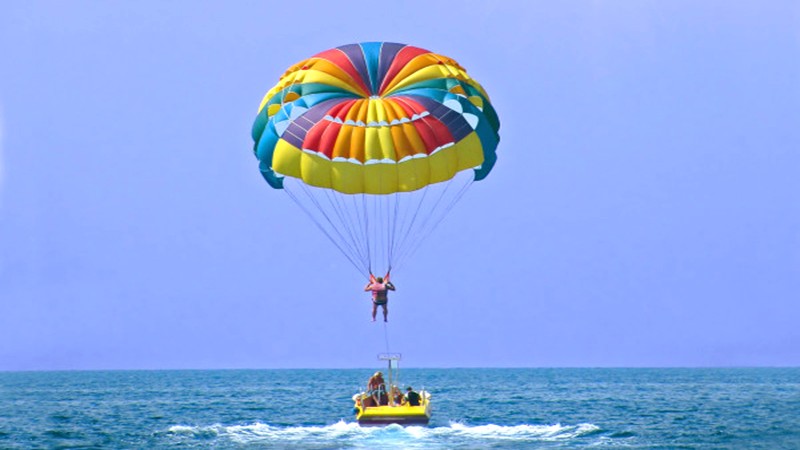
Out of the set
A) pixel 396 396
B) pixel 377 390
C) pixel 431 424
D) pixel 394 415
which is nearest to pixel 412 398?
pixel 396 396

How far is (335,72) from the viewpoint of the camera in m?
32.9

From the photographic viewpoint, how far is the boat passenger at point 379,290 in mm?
31984

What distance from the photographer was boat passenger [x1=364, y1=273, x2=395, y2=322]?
32.0 meters

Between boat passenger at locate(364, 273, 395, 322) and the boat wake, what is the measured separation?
161 inches

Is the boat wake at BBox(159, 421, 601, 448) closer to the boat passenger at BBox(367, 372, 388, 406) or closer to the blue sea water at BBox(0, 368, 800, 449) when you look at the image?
the blue sea water at BBox(0, 368, 800, 449)

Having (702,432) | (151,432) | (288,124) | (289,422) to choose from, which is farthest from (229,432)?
(702,432)

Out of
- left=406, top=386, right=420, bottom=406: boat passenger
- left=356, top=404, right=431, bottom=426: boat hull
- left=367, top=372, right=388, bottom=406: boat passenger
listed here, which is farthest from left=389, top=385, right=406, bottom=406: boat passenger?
left=356, top=404, right=431, bottom=426: boat hull

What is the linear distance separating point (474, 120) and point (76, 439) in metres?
19.0

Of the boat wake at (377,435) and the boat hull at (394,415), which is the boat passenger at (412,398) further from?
the boat wake at (377,435)

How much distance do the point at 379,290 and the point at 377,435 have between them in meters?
5.88

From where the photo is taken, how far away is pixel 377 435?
117 ft

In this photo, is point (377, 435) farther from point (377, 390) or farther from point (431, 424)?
point (431, 424)

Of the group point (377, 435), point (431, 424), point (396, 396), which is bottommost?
point (377, 435)

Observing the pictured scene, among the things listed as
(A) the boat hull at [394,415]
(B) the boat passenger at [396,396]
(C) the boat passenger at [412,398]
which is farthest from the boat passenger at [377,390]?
(A) the boat hull at [394,415]
